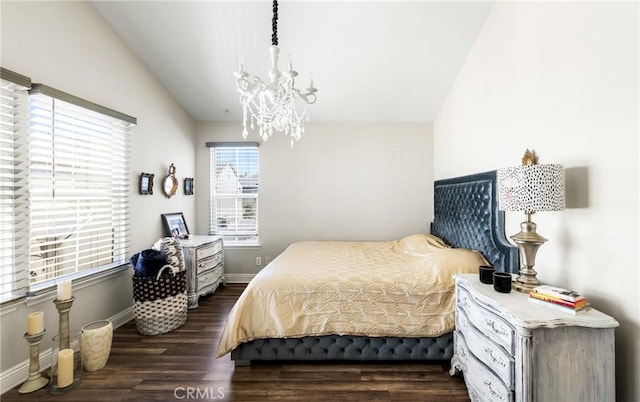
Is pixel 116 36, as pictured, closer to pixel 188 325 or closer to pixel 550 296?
pixel 188 325

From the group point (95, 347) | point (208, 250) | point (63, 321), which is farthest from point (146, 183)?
point (95, 347)

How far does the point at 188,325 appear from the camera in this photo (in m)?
2.70

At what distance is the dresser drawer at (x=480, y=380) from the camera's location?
1.33 metres

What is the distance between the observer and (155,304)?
246 cm

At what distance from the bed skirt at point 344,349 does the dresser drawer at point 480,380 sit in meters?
0.24

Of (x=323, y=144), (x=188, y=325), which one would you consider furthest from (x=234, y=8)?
(x=188, y=325)

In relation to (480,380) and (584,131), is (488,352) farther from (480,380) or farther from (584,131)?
(584,131)

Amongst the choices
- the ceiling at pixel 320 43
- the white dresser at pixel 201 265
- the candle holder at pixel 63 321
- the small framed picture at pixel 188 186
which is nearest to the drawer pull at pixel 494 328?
the ceiling at pixel 320 43

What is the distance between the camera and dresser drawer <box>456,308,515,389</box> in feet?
4.18

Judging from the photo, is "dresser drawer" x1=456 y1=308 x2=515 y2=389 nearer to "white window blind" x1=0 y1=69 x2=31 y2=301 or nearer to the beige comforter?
the beige comforter

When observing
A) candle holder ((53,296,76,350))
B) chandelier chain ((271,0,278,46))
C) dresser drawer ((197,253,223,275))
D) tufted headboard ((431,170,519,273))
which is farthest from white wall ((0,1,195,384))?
tufted headboard ((431,170,519,273))

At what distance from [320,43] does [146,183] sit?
2430mm

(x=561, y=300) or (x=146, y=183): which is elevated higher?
(x=146, y=183)

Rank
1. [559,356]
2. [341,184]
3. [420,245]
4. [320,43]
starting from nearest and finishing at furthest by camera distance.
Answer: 1. [559,356]
2. [320,43]
3. [420,245]
4. [341,184]
